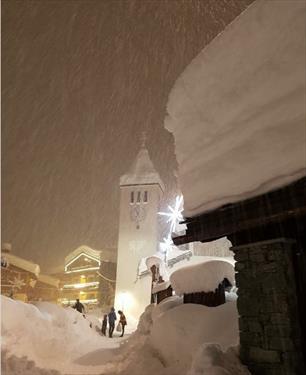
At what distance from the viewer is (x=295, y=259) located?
596cm

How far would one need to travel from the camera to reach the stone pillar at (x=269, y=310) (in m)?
5.44

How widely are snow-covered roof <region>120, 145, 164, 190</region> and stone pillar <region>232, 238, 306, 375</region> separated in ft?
123

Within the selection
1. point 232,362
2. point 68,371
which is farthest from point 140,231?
point 232,362

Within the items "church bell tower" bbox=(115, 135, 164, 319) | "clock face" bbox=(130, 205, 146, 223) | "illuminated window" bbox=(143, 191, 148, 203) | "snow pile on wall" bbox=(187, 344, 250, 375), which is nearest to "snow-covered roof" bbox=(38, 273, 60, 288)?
"church bell tower" bbox=(115, 135, 164, 319)

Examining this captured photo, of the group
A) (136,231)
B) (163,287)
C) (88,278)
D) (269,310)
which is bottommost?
(269,310)

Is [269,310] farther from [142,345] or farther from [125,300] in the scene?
[125,300]

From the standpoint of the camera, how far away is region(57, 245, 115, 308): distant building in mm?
40406

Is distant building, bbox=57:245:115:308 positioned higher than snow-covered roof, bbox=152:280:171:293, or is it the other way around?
distant building, bbox=57:245:115:308

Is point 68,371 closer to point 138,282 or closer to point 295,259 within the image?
point 295,259

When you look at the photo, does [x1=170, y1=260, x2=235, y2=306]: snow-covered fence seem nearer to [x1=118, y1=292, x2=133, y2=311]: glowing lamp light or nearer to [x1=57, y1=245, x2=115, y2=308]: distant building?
[x1=118, y1=292, x2=133, y2=311]: glowing lamp light

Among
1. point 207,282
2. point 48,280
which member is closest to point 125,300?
point 48,280

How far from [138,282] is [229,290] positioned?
85.2ft

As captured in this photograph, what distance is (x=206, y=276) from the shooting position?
400 inches

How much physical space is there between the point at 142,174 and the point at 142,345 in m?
34.7
